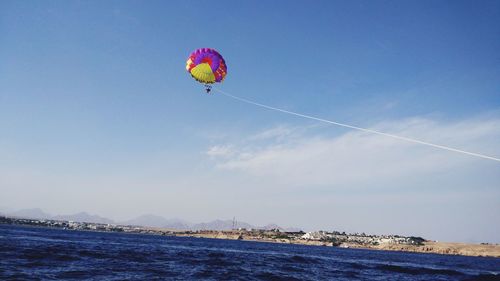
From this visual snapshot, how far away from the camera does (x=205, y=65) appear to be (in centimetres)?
3838

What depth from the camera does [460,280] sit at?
49969 millimetres

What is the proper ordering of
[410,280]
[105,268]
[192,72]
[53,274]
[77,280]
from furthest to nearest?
[410,280]
[192,72]
[105,268]
[53,274]
[77,280]

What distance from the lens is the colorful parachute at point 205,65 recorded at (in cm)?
3828

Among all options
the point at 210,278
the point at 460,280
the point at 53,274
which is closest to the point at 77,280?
the point at 53,274

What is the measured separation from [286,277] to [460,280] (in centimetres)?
2906

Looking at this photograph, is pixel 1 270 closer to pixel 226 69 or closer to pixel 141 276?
pixel 141 276

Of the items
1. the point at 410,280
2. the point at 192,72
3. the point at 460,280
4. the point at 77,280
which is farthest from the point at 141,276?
the point at 460,280

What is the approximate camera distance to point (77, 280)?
83.6 ft

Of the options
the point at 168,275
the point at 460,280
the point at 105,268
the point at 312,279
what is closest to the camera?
the point at 168,275

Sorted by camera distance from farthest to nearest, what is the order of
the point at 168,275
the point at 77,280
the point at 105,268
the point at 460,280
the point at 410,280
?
the point at 460,280
the point at 410,280
the point at 105,268
the point at 168,275
the point at 77,280

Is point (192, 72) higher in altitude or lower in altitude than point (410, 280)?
higher

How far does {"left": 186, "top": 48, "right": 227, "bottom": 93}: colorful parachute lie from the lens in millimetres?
38281

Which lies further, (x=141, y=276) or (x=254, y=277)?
(x=254, y=277)

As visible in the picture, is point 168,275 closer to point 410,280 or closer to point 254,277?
point 254,277
